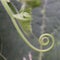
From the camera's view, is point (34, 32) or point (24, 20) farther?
point (34, 32)

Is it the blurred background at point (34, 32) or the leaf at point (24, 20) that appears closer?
the leaf at point (24, 20)

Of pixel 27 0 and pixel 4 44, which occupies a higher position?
pixel 27 0

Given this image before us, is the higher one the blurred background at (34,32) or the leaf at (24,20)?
the leaf at (24,20)

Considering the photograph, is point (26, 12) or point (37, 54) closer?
point (26, 12)

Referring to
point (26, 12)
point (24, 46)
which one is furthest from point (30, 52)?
point (26, 12)

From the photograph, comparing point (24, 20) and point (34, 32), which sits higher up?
point (24, 20)

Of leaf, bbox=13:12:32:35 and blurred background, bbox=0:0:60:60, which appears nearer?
leaf, bbox=13:12:32:35

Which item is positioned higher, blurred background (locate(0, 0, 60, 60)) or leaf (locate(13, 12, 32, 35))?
leaf (locate(13, 12, 32, 35))

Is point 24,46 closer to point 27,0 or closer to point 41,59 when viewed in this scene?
point 41,59
